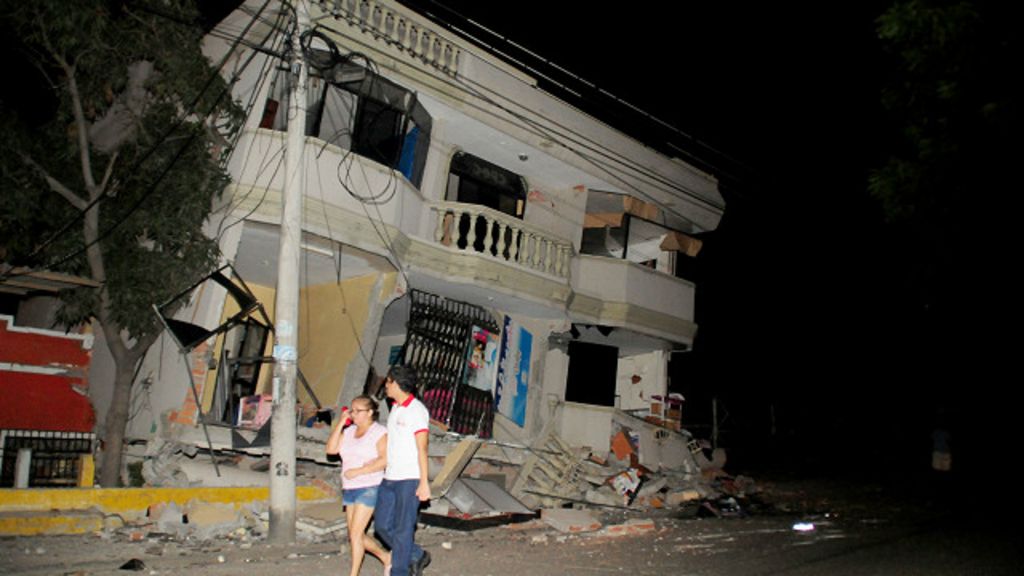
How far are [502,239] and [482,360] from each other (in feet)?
8.55

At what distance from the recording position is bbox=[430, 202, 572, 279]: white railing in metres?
12.9

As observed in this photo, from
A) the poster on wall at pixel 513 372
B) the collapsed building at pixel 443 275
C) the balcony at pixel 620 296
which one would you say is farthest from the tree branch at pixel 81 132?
the balcony at pixel 620 296

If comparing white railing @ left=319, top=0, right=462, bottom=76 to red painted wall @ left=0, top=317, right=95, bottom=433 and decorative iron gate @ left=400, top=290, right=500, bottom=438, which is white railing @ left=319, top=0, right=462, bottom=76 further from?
red painted wall @ left=0, top=317, right=95, bottom=433

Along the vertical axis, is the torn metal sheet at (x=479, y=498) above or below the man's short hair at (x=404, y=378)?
below

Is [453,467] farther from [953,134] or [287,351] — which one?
[953,134]

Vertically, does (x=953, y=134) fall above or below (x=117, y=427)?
above

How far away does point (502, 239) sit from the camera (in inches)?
525

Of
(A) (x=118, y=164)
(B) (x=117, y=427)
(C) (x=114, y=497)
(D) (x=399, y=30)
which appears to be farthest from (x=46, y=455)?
(D) (x=399, y=30)

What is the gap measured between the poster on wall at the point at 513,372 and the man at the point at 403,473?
29.5 ft

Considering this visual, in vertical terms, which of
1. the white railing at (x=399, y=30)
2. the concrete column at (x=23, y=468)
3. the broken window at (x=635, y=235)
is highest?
the white railing at (x=399, y=30)

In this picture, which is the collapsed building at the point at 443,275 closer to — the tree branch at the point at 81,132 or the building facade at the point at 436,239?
the building facade at the point at 436,239

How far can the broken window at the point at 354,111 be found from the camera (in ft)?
37.5

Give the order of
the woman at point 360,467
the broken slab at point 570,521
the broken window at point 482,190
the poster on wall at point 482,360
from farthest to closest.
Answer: the broken window at point 482,190 < the poster on wall at point 482,360 < the broken slab at point 570,521 < the woman at point 360,467

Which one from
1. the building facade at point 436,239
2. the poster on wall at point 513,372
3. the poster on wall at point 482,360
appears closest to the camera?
the building facade at point 436,239
